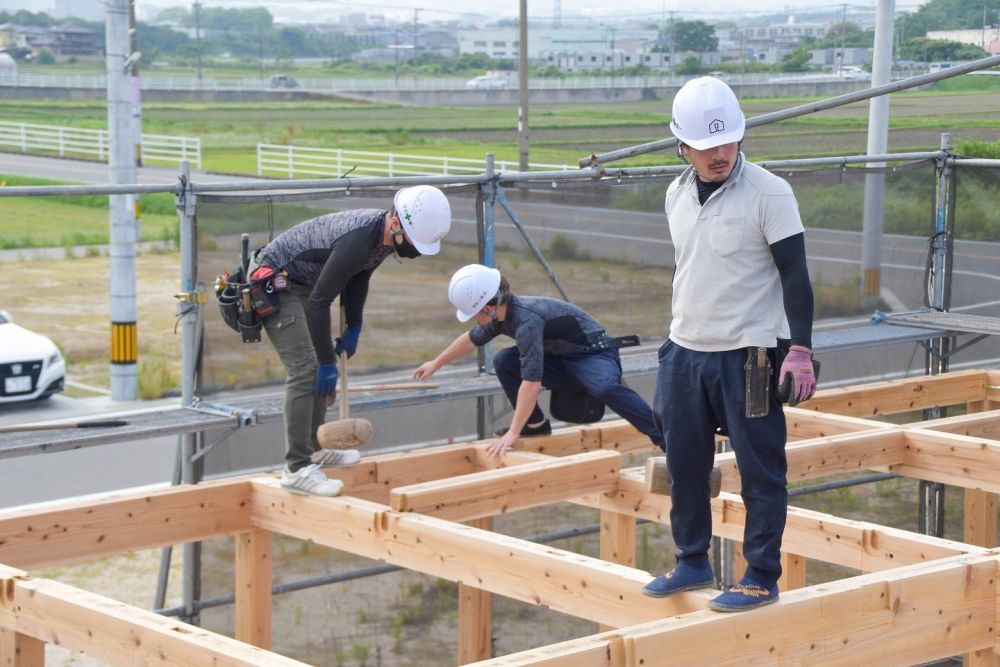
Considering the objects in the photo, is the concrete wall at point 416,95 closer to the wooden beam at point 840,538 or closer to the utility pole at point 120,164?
the utility pole at point 120,164

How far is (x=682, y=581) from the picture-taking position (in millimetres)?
5012

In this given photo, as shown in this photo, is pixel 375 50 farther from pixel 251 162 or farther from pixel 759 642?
pixel 759 642

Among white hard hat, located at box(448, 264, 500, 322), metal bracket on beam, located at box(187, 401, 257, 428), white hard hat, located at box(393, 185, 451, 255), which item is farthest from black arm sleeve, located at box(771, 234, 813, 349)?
metal bracket on beam, located at box(187, 401, 257, 428)

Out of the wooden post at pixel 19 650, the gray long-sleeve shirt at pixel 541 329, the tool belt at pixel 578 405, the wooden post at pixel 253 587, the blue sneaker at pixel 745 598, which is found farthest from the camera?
the tool belt at pixel 578 405

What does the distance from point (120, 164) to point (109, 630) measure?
9.87 m

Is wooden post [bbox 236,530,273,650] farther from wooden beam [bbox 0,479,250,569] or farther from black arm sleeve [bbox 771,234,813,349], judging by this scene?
black arm sleeve [bbox 771,234,813,349]

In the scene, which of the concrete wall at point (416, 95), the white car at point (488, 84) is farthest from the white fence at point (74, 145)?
the white car at point (488, 84)

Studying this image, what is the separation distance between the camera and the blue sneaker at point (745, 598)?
15.7 feet

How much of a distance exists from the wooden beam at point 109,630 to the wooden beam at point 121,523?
3.01 feet

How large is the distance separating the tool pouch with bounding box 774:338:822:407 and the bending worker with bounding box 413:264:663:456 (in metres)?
2.81

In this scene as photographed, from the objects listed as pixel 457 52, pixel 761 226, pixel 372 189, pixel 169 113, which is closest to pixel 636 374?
pixel 372 189

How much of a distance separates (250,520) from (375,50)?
6157 inches

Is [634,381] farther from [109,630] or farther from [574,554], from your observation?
[109,630]

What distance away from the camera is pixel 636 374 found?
9.28m
